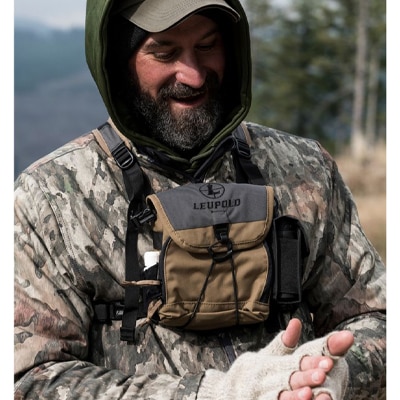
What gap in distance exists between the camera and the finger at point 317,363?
9.48 feet

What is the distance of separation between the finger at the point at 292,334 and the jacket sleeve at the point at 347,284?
0.78 meters

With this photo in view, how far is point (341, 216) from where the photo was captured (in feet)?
12.9

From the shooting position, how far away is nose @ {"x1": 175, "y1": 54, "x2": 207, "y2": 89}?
11.8 ft

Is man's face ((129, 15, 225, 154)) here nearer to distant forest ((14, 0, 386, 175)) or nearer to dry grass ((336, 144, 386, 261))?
dry grass ((336, 144, 386, 261))

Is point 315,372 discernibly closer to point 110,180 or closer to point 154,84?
point 110,180

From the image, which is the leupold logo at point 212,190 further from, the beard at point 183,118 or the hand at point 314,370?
the hand at point 314,370

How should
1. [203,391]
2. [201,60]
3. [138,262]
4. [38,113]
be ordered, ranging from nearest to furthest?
[203,391] → [138,262] → [201,60] → [38,113]

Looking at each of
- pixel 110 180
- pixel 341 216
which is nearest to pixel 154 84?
pixel 110 180

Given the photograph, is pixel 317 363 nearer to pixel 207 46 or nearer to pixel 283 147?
pixel 283 147

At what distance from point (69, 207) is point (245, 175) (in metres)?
0.79

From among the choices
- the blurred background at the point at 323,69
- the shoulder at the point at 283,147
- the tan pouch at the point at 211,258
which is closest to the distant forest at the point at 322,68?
the blurred background at the point at 323,69

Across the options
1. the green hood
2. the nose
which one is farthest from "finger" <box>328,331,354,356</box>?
the nose

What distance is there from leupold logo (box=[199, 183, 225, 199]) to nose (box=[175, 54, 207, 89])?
42 cm

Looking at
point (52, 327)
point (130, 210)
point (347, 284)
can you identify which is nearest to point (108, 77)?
point (130, 210)
